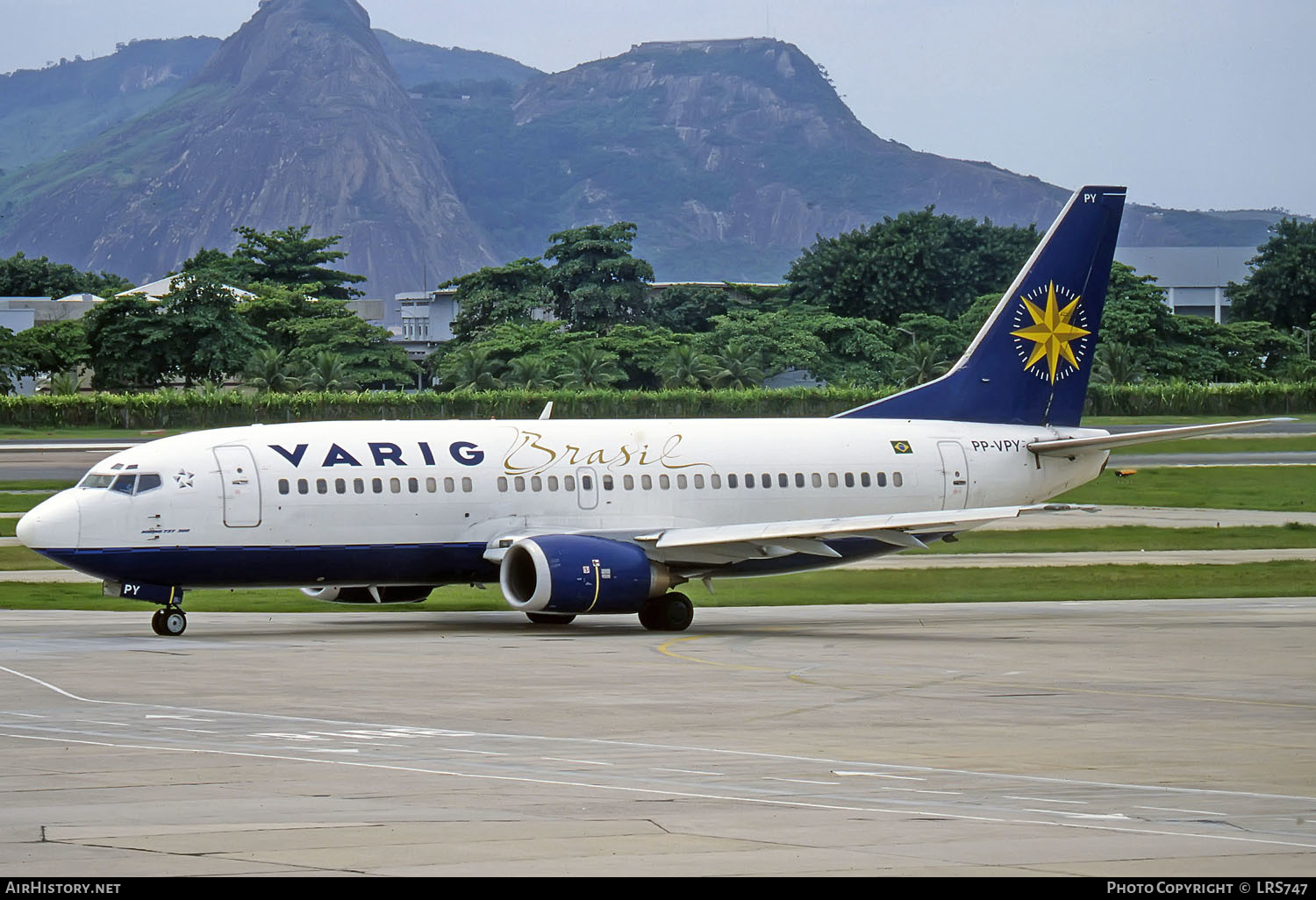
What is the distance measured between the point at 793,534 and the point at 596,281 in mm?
142848

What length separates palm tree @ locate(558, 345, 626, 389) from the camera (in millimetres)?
132875

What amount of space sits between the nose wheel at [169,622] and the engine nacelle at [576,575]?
625cm

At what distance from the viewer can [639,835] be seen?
13.8m

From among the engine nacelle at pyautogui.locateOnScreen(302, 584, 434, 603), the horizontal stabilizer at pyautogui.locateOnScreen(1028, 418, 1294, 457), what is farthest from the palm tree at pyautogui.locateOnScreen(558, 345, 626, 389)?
the engine nacelle at pyautogui.locateOnScreen(302, 584, 434, 603)

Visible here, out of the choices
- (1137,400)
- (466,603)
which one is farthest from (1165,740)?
(1137,400)

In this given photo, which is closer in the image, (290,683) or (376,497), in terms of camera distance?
(290,683)

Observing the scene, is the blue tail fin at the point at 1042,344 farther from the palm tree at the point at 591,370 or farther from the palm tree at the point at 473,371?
the palm tree at the point at 591,370

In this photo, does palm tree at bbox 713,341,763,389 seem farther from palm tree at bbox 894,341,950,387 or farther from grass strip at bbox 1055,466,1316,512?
grass strip at bbox 1055,466,1316,512

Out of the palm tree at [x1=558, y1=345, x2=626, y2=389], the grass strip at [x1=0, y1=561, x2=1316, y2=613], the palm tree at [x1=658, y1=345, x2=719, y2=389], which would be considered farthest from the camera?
the palm tree at [x1=658, y1=345, x2=719, y2=389]

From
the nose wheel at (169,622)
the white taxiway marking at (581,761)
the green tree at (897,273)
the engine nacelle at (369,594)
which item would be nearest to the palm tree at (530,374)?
the green tree at (897,273)

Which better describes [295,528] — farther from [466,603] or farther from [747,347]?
[747,347]

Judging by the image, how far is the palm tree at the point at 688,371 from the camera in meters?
133

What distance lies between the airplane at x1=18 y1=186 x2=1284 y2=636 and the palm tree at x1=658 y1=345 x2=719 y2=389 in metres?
90.0

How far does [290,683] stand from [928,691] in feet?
30.2
